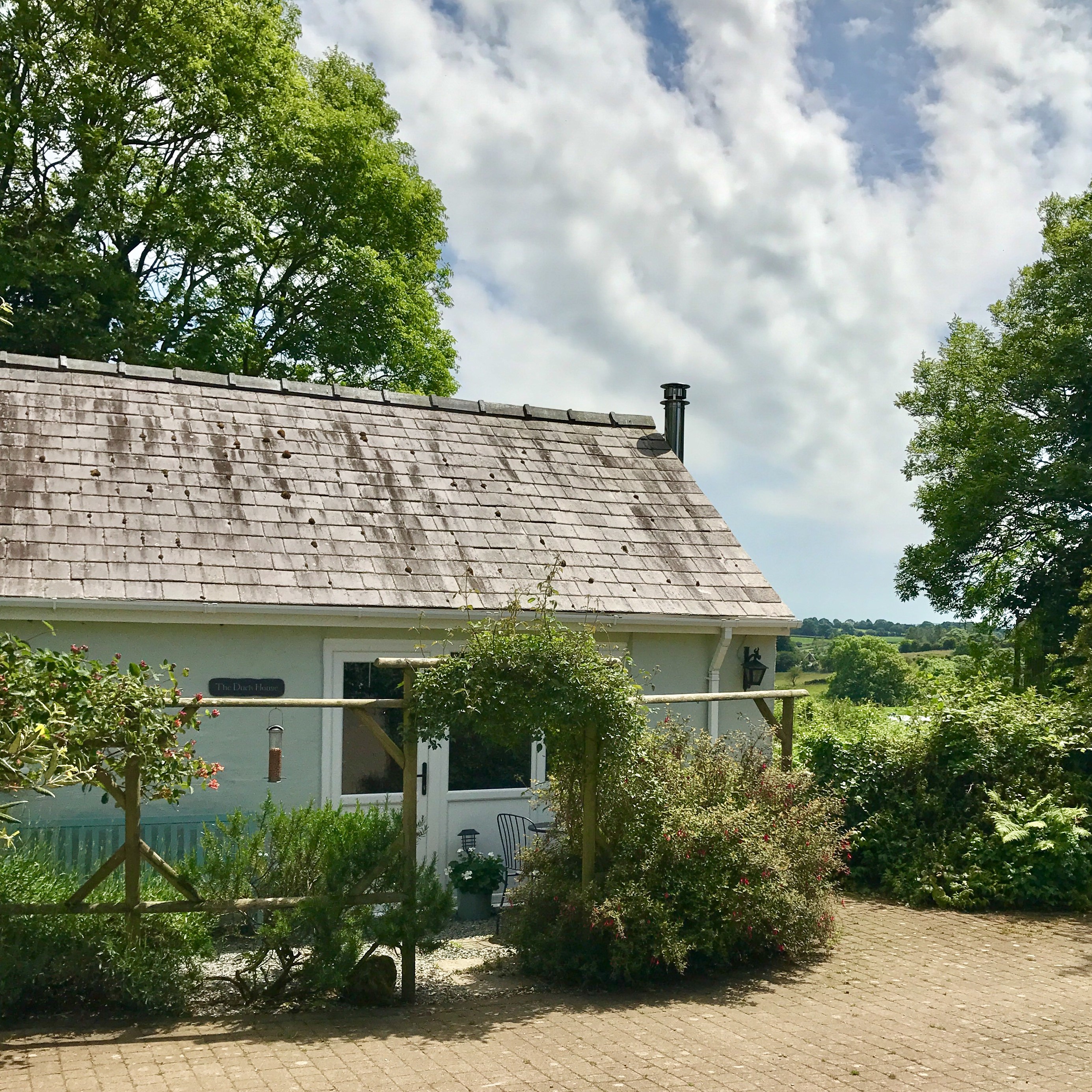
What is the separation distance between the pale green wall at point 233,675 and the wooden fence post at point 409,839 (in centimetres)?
271

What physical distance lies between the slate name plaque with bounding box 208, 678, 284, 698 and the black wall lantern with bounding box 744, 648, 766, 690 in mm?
5290

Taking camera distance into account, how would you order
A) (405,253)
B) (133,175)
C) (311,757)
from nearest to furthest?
(311,757) < (133,175) < (405,253)

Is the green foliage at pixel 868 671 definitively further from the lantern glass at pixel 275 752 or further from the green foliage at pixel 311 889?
the green foliage at pixel 311 889

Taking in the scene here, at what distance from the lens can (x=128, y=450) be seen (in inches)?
462

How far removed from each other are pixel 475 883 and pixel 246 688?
113 inches

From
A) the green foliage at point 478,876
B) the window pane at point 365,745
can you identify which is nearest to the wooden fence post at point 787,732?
the green foliage at point 478,876

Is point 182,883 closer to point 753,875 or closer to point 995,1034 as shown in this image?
point 753,875

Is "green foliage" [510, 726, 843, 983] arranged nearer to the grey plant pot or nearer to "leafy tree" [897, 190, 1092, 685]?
the grey plant pot

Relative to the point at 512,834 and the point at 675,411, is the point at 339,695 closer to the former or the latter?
the point at 512,834

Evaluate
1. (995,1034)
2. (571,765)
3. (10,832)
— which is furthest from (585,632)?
(10,832)

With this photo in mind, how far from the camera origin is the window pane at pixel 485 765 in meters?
11.4

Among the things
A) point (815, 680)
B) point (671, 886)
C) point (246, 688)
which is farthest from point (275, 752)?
point (815, 680)

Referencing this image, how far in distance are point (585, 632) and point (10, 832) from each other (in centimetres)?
451

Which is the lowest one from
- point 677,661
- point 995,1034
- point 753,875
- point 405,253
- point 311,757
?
point 995,1034
